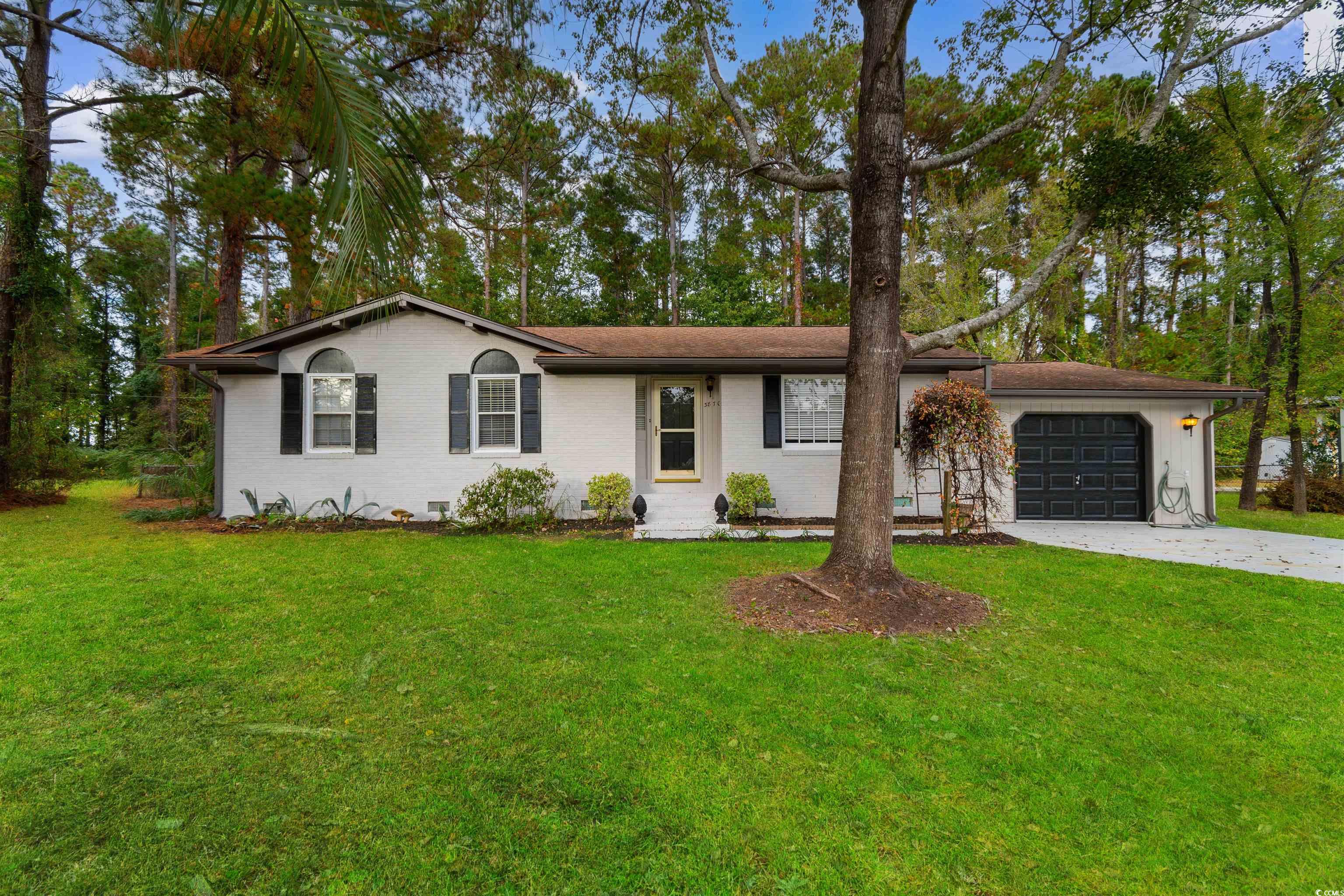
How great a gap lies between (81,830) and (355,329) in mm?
7960

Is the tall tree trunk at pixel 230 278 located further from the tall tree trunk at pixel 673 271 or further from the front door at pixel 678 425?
the tall tree trunk at pixel 673 271

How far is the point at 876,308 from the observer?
14.8 ft

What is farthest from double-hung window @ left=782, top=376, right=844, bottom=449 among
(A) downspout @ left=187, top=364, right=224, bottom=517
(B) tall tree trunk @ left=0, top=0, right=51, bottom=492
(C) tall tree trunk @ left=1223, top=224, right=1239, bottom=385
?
(B) tall tree trunk @ left=0, top=0, right=51, bottom=492

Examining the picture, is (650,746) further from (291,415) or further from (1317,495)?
(1317,495)

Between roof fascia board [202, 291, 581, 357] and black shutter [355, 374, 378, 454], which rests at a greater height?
roof fascia board [202, 291, 581, 357]

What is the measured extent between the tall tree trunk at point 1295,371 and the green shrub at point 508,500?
584 inches

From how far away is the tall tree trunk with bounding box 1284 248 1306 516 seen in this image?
10.4m

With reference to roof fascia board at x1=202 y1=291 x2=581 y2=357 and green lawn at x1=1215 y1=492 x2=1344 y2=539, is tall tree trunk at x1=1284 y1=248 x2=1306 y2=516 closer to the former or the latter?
green lawn at x1=1215 y1=492 x2=1344 y2=539

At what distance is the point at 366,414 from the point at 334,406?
1.97 feet

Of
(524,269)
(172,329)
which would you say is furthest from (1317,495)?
(172,329)

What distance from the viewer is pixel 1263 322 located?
38.4 feet

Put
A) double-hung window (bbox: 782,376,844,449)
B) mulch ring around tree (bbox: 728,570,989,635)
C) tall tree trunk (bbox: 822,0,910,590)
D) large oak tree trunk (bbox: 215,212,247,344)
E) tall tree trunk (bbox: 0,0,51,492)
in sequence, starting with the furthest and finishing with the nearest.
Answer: large oak tree trunk (bbox: 215,212,247,344) < tall tree trunk (bbox: 0,0,51,492) < double-hung window (bbox: 782,376,844,449) < tall tree trunk (bbox: 822,0,910,590) < mulch ring around tree (bbox: 728,570,989,635)

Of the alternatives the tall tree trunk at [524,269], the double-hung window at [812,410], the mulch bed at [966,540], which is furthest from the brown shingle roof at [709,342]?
the tall tree trunk at [524,269]

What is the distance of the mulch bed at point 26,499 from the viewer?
373 inches
